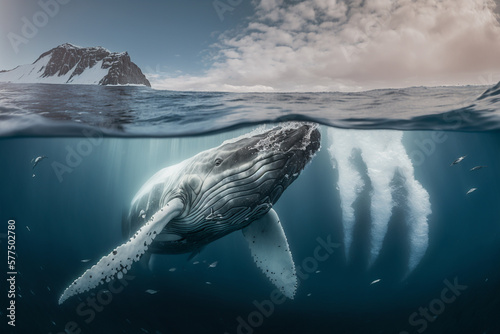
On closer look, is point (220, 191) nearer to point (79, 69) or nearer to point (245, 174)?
point (245, 174)

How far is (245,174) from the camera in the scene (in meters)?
4.14

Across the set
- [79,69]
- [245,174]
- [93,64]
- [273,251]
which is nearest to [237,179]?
[245,174]

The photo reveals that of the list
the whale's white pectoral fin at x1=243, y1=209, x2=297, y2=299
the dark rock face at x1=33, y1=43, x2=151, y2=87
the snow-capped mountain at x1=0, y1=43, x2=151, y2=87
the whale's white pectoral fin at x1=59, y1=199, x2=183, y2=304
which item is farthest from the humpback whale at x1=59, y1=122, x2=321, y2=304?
the snow-capped mountain at x1=0, y1=43, x2=151, y2=87

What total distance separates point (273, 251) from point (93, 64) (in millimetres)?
9369

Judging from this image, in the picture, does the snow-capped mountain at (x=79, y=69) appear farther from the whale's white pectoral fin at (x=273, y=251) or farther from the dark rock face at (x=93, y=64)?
the whale's white pectoral fin at (x=273, y=251)

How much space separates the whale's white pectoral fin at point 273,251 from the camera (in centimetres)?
629

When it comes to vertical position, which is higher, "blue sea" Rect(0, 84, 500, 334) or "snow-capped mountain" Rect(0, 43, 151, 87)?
"snow-capped mountain" Rect(0, 43, 151, 87)

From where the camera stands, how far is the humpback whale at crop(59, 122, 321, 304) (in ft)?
13.0

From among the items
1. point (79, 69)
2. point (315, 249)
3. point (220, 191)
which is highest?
point (79, 69)

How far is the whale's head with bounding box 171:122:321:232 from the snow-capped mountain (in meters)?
6.58

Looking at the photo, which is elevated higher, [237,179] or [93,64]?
[93,64]

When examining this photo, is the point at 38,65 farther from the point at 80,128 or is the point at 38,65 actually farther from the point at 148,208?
the point at 148,208

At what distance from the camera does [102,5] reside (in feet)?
25.7

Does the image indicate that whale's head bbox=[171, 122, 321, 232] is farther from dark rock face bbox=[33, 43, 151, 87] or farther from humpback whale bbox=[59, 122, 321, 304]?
dark rock face bbox=[33, 43, 151, 87]
